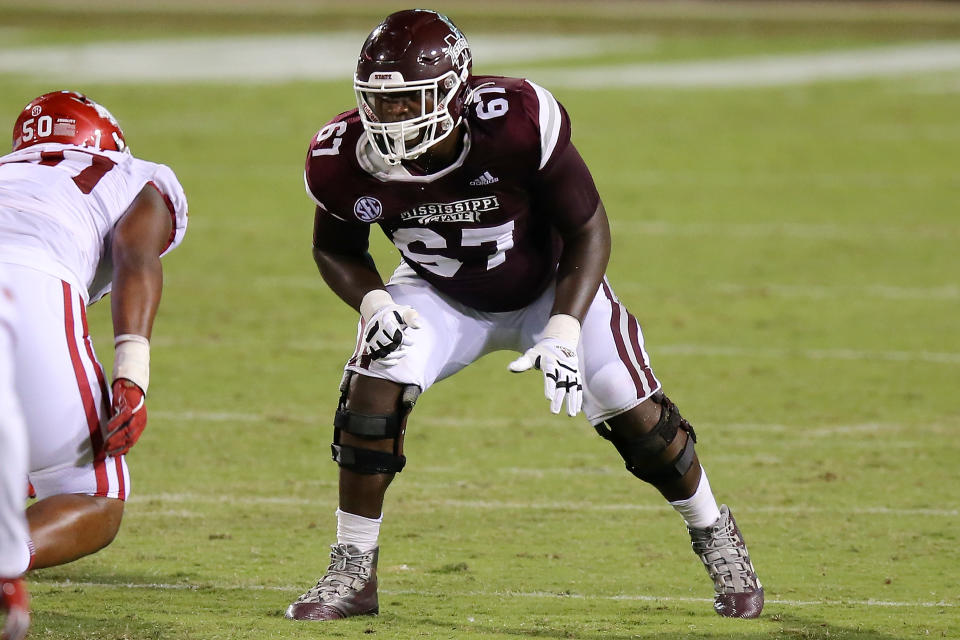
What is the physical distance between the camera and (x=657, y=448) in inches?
161

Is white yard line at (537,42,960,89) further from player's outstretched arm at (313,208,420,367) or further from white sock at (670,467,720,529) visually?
white sock at (670,467,720,529)

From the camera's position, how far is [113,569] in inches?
174

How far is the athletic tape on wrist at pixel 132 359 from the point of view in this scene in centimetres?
350

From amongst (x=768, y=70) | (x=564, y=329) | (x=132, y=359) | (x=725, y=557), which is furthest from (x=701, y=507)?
(x=768, y=70)

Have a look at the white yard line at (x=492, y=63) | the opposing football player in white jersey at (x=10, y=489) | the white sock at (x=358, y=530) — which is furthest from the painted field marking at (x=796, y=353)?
the white yard line at (x=492, y=63)

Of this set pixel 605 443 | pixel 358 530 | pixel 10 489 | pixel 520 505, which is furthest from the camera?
pixel 605 443

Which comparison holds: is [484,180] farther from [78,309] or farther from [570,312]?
[78,309]

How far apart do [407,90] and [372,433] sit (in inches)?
35.1

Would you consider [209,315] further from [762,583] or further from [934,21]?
[934,21]

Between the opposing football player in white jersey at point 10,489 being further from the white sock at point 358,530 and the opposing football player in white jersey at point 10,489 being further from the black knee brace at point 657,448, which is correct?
the black knee brace at point 657,448

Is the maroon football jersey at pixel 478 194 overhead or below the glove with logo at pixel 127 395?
overhead

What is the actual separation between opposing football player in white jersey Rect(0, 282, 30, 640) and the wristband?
4.48 ft

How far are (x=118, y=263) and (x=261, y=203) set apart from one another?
718 centimetres

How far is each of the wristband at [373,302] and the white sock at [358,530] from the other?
0.53 metres
